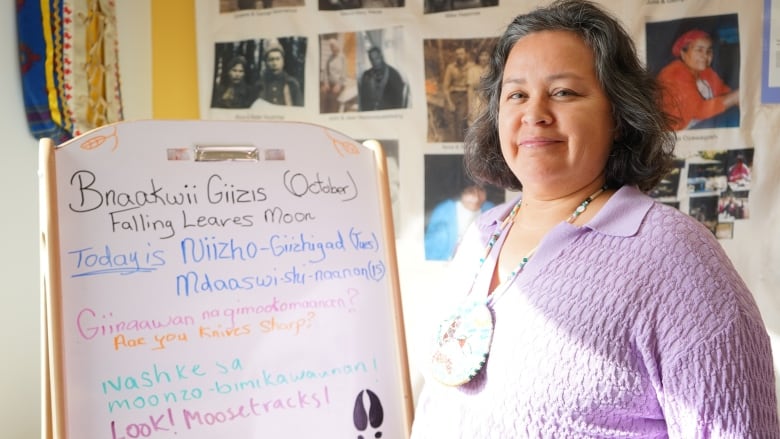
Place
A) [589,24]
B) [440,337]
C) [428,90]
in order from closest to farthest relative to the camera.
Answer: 1. [589,24]
2. [440,337]
3. [428,90]

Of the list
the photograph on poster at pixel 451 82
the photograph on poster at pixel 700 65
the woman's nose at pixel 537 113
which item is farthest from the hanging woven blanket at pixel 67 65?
the photograph on poster at pixel 700 65

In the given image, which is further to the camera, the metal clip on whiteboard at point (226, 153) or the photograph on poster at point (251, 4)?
the photograph on poster at point (251, 4)

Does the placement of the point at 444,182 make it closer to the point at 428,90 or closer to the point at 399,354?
the point at 428,90

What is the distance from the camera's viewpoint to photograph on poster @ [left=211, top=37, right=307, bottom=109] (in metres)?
2.05

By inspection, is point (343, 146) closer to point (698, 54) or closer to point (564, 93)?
point (564, 93)

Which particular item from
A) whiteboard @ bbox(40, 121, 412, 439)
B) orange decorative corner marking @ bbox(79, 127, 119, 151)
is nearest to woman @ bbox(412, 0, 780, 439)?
whiteboard @ bbox(40, 121, 412, 439)

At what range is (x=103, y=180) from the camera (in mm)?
1237

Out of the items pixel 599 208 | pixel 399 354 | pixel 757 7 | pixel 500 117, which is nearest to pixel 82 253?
pixel 399 354

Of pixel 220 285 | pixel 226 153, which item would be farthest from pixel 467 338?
pixel 226 153

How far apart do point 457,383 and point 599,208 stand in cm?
35

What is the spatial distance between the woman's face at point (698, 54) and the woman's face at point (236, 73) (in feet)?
3.95

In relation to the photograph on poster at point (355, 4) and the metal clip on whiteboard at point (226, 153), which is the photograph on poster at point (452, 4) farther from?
the metal clip on whiteboard at point (226, 153)

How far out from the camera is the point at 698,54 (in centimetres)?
180

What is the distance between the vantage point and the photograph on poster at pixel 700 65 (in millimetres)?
1781
